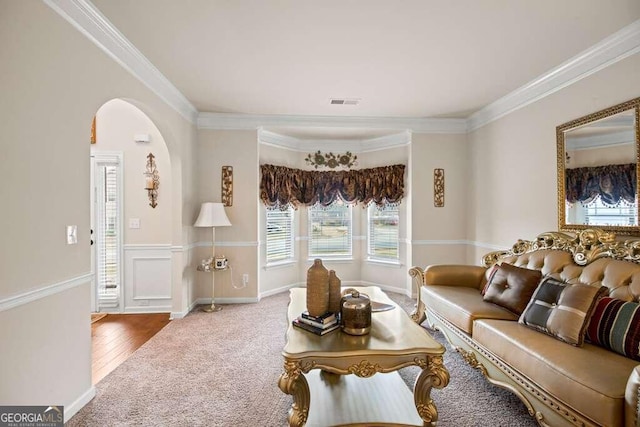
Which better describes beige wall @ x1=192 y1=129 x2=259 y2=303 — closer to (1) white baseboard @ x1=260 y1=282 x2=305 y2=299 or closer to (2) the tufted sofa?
(1) white baseboard @ x1=260 y1=282 x2=305 y2=299

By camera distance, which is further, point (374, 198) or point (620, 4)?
point (374, 198)

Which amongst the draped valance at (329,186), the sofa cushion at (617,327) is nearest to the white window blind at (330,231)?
the draped valance at (329,186)

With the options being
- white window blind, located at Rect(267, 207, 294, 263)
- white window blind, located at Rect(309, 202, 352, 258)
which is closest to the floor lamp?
white window blind, located at Rect(267, 207, 294, 263)

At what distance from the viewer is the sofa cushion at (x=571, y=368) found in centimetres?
146

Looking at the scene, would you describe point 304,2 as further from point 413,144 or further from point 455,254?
point 455,254

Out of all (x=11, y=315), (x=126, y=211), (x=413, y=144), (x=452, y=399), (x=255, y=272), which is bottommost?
(x=452, y=399)

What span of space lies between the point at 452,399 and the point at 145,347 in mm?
2783

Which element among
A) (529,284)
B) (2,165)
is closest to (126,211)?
(2,165)

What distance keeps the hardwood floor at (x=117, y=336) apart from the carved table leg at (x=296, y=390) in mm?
1792

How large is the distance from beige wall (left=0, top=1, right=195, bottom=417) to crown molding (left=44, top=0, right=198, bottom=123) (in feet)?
0.22

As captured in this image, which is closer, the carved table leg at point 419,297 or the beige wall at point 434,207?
the carved table leg at point 419,297

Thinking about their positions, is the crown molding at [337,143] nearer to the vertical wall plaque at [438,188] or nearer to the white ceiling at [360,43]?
the vertical wall plaque at [438,188]

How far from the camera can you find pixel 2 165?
5.43 feet

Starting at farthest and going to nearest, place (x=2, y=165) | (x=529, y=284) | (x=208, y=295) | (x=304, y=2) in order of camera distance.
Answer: (x=208, y=295), (x=529, y=284), (x=304, y=2), (x=2, y=165)
